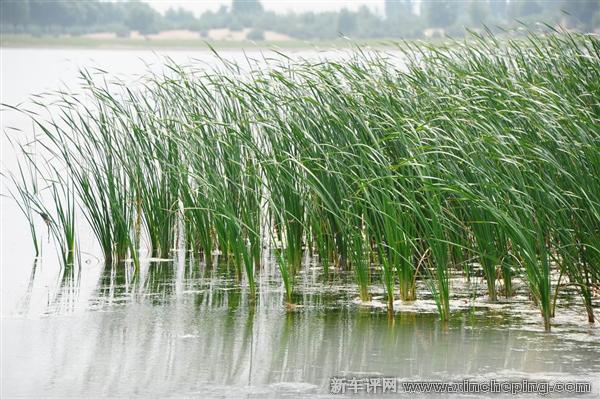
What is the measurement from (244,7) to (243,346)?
33.1 metres

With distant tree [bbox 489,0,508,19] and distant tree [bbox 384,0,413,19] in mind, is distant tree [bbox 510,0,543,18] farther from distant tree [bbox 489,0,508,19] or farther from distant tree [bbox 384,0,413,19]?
distant tree [bbox 489,0,508,19]

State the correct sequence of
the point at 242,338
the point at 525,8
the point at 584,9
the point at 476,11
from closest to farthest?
the point at 242,338 → the point at 584,9 → the point at 476,11 → the point at 525,8

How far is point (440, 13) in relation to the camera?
3675cm

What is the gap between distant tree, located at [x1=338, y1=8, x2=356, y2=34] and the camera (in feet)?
118

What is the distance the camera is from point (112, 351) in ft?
12.9

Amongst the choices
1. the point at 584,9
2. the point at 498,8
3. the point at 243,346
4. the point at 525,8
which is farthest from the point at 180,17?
the point at 243,346

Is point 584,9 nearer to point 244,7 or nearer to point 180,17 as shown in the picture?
point 244,7

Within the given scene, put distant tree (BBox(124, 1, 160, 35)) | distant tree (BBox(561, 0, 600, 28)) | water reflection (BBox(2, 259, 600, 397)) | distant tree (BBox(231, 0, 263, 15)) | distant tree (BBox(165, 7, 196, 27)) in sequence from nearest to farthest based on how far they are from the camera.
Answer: water reflection (BBox(2, 259, 600, 397)) < distant tree (BBox(561, 0, 600, 28)) < distant tree (BBox(124, 1, 160, 35)) < distant tree (BBox(165, 7, 196, 27)) < distant tree (BBox(231, 0, 263, 15))

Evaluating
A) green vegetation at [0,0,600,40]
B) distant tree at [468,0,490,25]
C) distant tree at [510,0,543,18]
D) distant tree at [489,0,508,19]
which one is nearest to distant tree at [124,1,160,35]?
green vegetation at [0,0,600,40]

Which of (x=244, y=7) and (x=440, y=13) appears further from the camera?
(x=440, y=13)

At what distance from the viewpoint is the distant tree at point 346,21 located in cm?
3609

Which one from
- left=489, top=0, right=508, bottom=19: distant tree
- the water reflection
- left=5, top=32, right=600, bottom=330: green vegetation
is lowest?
the water reflection

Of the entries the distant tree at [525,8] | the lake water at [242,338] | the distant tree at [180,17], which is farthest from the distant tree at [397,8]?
the lake water at [242,338]

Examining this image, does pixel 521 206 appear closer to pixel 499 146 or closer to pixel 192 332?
pixel 499 146
